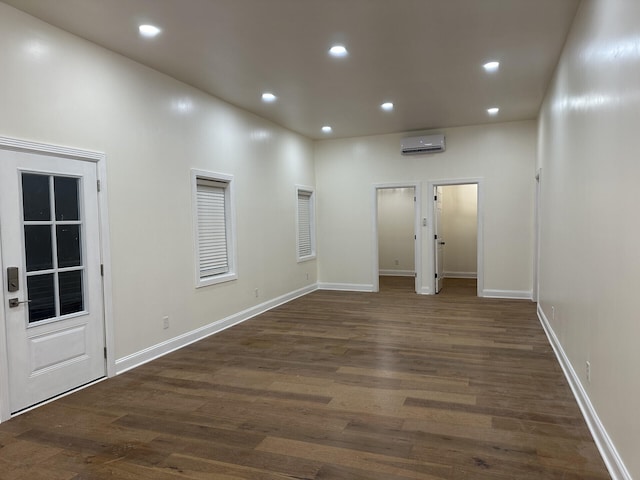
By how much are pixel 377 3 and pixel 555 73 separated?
2.52 metres

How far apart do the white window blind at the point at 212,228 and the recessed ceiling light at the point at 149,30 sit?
1.91m

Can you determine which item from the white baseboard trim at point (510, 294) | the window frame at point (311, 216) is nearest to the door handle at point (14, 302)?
the window frame at point (311, 216)

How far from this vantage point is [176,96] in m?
4.78

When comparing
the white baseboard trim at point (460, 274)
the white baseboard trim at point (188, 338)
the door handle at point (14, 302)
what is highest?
the door handle at point (14, 302)

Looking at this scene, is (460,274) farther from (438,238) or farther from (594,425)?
(594,425)

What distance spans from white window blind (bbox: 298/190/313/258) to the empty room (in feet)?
5.09

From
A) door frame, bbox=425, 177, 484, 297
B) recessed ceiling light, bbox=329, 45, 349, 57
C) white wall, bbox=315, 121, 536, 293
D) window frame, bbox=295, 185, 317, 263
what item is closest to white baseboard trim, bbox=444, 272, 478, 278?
door frame, bbox=425, 177, 484, 297

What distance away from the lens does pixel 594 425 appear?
2.63 meters

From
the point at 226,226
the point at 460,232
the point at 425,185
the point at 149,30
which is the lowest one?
the point at 460,232

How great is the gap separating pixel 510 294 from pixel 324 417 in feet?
17.8

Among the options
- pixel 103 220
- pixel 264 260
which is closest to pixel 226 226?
pixel 264 260

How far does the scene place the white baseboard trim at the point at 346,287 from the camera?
8.31 meters

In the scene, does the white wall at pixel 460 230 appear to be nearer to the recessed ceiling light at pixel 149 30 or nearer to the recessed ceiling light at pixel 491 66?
the recessed ceiling light at pixel 491 66

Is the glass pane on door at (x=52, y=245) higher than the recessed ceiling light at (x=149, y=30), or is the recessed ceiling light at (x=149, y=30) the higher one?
the recessed ceiling light at (x=149, y=30)
